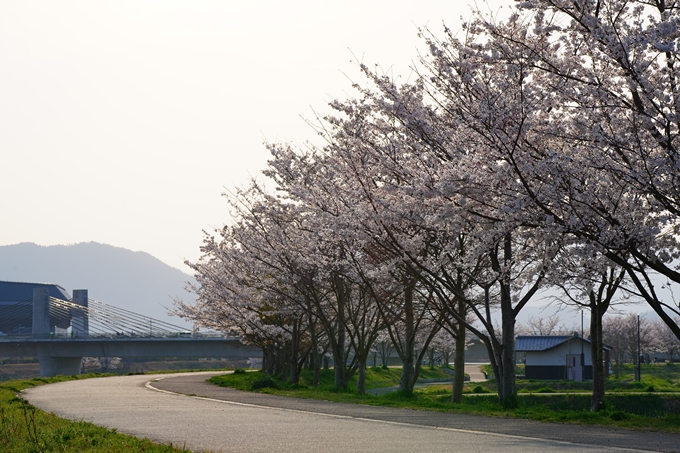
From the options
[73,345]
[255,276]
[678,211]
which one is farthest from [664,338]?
[678,211]

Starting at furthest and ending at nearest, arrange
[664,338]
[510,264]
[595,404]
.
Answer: [664,338] → [595,404] → [510,264]

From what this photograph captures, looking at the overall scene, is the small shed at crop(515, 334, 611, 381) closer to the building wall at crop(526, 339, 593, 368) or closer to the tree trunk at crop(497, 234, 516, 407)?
the building wall at crop(526, 339, 593, 368)

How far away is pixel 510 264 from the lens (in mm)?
15250

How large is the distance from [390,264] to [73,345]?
226 feet

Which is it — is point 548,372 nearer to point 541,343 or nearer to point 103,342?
point 541,343

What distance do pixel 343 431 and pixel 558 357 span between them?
60.1 metres

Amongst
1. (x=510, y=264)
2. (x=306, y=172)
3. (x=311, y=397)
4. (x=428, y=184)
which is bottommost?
(x=311, y=397)

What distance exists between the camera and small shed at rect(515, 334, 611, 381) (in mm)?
66688

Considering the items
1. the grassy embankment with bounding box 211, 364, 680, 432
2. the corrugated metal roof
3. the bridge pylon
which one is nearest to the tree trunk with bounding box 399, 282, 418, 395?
the grassy embankment with bounding box 211, 364, 680, 432

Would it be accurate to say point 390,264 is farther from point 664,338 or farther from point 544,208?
point 664,338

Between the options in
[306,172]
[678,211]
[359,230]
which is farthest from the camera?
[306,172]

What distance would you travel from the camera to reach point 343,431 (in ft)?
37.2

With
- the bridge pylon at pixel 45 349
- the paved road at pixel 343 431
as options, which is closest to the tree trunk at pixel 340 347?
the paved road at pixel 343 431

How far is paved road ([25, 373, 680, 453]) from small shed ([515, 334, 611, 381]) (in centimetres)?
5348
